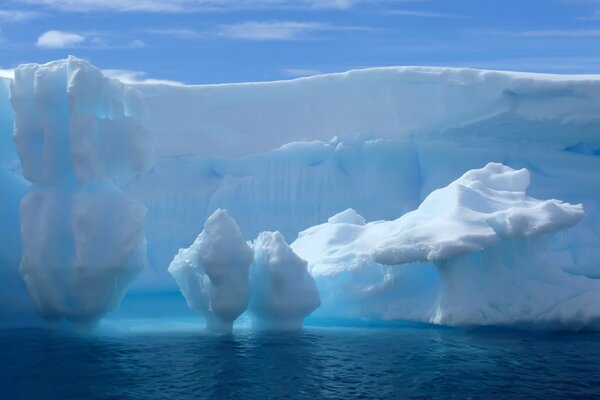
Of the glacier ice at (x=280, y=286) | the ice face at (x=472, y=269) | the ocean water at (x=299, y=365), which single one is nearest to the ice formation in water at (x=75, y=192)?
the ocean water at (x=299, y=365)

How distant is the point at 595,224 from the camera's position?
16.6m

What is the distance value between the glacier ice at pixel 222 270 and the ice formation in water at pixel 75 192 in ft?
3.11

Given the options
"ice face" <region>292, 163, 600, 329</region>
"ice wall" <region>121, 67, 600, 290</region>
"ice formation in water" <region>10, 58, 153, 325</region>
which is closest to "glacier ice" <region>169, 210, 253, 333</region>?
"ice formation in water" <region>10, 58, 153, 325</region>

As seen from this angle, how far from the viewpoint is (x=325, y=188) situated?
16.7 meters

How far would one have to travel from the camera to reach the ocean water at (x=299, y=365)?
8219 mm

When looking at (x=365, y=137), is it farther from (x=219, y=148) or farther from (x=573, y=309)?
(x=573, y=309)

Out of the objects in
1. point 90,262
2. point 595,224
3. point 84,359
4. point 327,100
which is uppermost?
point 327,100

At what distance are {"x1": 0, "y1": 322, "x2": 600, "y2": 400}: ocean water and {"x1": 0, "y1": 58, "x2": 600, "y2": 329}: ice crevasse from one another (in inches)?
24.2

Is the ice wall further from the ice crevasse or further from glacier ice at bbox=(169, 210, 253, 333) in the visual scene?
glacier ice at bbox=(169, 210, 253, 333)

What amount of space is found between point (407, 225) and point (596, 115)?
17.0 ft

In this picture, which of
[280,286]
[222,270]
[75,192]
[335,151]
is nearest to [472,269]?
[280,286]

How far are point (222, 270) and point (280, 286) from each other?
33.6 inches

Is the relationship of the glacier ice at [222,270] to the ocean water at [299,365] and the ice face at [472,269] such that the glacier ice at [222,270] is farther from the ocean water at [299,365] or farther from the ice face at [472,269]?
the ice face at [472,269]

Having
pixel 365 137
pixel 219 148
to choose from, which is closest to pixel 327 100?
pixel 365 137
